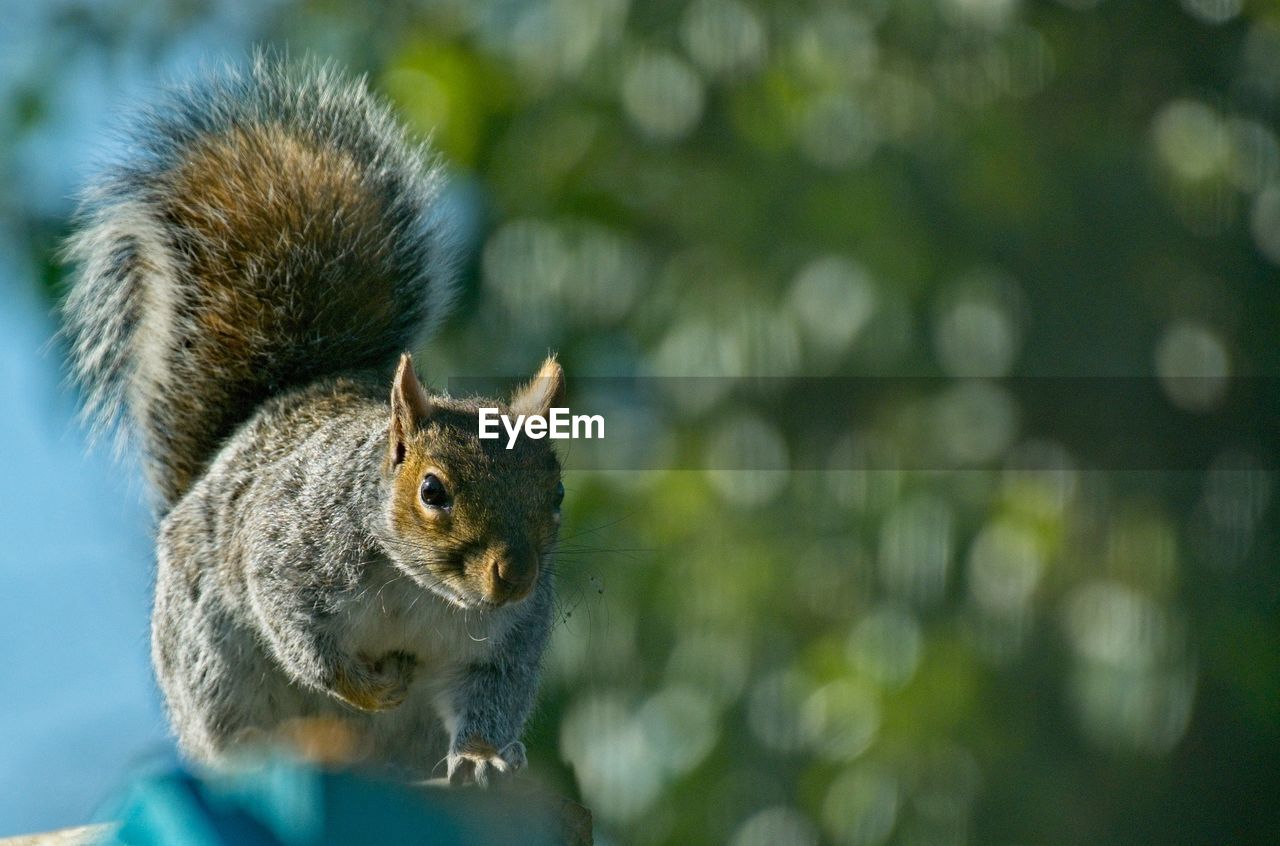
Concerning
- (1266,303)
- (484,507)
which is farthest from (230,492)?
(1266,303)

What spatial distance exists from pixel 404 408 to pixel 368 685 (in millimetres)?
231

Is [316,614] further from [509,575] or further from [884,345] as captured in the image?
[884,345]

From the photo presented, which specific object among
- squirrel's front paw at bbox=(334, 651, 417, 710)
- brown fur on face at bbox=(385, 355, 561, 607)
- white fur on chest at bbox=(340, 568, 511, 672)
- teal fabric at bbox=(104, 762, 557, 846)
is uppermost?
brown fur on face at bbox=(385, 355, 561, 607)

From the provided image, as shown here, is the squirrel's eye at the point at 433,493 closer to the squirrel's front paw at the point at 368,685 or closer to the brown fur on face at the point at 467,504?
the brown fur on face at the point at 467,504

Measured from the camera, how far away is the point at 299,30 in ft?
9.53

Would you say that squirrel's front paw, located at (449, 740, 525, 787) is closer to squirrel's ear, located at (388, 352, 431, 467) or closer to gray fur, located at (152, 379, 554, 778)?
gray fur, located at (152, 379, 554, 778)

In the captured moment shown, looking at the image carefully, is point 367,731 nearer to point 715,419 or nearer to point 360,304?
point 360,304

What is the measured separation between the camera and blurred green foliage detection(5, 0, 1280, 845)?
8.52 feet

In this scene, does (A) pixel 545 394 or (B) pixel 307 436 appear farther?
(B) pixel 307 436

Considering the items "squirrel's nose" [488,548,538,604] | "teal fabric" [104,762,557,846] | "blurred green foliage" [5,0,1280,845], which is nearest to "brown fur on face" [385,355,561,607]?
"squirrel's nose" [488,548,538,604]

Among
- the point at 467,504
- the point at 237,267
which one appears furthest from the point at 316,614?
the point at 237,267

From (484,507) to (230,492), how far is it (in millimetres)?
385

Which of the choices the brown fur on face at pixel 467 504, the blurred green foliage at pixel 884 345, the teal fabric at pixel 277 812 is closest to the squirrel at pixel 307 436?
the brown fur on face at pixel 467 504

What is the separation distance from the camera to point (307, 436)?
1.53 meters
